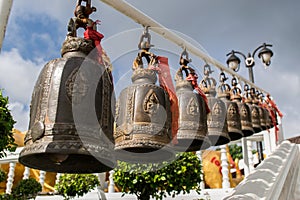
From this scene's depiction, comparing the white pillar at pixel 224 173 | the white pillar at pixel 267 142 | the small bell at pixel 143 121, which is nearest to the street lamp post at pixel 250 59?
the white pillar at pixel 267 142

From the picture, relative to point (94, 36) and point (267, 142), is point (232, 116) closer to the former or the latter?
point (94, 36)

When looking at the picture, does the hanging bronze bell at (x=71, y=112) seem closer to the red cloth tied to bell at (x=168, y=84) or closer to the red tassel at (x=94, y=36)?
A: the red tassel at (x=94, y=36)

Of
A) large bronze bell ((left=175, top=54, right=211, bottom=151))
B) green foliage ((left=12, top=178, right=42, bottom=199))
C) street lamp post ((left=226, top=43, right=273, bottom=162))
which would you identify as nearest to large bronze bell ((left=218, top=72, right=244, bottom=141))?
large bronze bell ((left=175, top=54, right=211, bottom=151))

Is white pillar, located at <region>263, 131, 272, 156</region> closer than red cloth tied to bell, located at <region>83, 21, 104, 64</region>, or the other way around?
red cloth tied to bell, located at <region>83, 21, 104, 64</region>

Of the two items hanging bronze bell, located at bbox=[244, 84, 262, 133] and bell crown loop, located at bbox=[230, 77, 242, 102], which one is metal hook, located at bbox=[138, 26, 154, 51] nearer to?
bell crown loop, located at bbox=[230, 77, 242, 102]

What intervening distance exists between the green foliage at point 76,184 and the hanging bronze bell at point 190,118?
168 centimetres

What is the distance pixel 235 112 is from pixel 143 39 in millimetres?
1464

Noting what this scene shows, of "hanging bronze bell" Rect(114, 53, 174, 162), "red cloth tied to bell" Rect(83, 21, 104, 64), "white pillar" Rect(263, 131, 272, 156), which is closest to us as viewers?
"red cloth tied to bell" Rect(83, 21, 104, 64)

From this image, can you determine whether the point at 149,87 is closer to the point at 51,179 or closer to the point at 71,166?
the point at 71,166

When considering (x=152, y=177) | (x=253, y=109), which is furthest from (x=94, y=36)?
(x=253, y=109)

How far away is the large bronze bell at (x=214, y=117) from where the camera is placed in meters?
2.79

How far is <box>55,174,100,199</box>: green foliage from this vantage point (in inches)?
144

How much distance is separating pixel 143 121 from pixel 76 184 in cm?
209

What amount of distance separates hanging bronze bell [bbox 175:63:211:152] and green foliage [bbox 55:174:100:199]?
1676 mm
